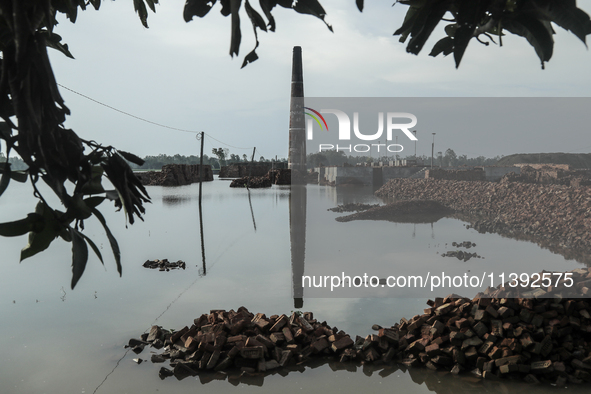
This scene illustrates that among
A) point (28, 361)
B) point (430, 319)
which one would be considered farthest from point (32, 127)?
point (430, 319)

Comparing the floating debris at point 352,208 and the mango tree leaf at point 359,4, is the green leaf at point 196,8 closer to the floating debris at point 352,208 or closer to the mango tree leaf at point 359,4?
the mango tree leaf at point 359,4

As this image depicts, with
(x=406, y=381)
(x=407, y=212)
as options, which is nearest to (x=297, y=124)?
(x=407, y=212)

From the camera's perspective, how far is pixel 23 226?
79.7 inches

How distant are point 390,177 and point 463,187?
853 centimetres

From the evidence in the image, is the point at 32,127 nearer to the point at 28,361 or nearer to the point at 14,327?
the point at 28,361

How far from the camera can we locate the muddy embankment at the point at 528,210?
1374cm

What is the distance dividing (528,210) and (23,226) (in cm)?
1807

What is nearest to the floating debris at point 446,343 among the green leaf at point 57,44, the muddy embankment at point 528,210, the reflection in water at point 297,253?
the reflection in water at point 297,253

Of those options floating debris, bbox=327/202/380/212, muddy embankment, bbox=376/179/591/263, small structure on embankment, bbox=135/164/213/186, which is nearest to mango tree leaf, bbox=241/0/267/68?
Answer: muddy embankment, bbox=376/179/591/263

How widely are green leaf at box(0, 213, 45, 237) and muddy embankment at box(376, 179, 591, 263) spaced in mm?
12811

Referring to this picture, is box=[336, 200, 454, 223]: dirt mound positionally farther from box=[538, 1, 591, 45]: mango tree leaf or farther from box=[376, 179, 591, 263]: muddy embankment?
box=[538, 1, 591, 45]: mango tree leaf

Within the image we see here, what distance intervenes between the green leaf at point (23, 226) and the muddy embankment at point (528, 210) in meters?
12.8

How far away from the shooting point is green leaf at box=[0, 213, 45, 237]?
1.98 meters

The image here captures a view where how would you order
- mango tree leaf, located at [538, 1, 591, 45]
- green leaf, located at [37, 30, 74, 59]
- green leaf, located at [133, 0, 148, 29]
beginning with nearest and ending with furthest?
1. mango tree leaf, located at [538, 1, 591, 45]
2. green leaf, located at [37, 30, 74, 59]
3. green leaf, located at [133, 0, 148, 29]
